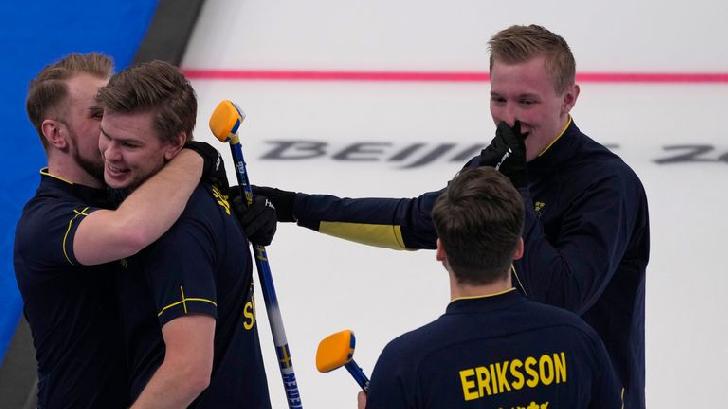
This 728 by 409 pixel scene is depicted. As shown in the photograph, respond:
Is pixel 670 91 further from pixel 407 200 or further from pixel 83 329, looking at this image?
pixel 83 329

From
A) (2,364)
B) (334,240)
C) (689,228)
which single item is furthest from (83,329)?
(689,228)

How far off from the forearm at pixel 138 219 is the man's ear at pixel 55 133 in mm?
309

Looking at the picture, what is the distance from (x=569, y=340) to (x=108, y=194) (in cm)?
129

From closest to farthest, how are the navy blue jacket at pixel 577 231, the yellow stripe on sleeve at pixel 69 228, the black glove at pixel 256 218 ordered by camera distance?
the yellow stripe on sleeve at pixel 69 228 → the navy blue jacket at pixel 577 231 → the black glove at pixel 256 218

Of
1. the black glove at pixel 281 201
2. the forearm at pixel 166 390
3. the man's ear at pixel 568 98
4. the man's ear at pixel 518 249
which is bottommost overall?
the forearm at pixel 166 390

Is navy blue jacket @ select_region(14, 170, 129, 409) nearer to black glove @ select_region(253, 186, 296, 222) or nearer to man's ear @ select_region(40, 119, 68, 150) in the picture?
man's ear @ select_region(40, 119, 68, 150)

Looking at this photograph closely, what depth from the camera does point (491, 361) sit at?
223cm

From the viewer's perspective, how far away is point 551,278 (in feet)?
9.02

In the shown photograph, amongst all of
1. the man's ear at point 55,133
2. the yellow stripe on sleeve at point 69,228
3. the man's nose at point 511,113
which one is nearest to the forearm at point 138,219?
the yellow stripe on sleeve at point 69,228

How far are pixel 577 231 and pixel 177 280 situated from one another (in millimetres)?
1018

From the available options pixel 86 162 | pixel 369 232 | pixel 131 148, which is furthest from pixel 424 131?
pixel 131 148

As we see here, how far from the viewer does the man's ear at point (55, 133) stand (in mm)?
2885

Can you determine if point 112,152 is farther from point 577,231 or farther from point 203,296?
point 577,231

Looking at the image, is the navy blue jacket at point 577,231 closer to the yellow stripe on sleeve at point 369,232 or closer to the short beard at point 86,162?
the yellow stripe on sleeve at point 369,232
